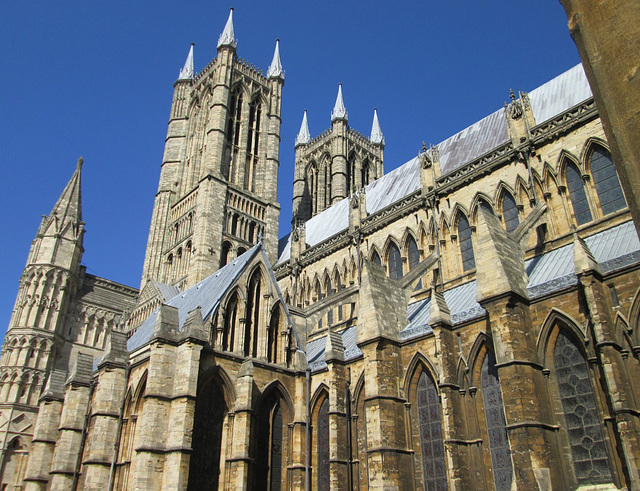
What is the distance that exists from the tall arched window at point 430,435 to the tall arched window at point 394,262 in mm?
8153

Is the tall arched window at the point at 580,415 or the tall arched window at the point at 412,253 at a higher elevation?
the tall arched window at the point at 412,253

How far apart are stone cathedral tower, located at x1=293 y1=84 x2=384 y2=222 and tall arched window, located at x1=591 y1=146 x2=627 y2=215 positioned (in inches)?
1098

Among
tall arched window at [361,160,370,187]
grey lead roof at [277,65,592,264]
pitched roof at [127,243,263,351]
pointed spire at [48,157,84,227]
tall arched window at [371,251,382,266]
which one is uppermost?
tall arched window at [361,160,370,187]

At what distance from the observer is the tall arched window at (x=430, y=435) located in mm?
15384

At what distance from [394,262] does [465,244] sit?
3852mm

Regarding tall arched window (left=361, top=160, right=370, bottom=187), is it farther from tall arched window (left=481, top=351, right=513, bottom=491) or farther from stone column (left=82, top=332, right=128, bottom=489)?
tall arched window (left=481, top=351, right=513, bottom=491)

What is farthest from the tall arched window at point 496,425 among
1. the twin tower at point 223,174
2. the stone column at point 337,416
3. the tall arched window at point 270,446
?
the twin tower at point 223,174

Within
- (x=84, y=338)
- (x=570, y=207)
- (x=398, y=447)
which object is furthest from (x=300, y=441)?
(x=84, y=338)

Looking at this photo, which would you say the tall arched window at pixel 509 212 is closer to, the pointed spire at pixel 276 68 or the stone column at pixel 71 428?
the stone column at pixel 71 428

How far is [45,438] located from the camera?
82.7 ft

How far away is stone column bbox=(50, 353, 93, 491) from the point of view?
22781mm

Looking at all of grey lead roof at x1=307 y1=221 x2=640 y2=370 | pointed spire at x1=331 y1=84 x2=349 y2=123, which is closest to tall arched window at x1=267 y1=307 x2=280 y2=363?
grey lead roof at x1=307 y1=221 x2=640 y2=370

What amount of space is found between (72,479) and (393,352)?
15.1 meters

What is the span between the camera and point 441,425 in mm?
15703
